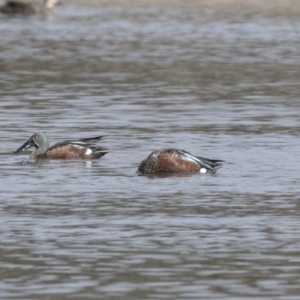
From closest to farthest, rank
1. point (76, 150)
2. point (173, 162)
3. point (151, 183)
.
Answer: point (151, 183), point (173, 162), point (76, 150)

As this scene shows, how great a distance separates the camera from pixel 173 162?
49.7 ft

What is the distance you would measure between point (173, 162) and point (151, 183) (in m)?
0.69

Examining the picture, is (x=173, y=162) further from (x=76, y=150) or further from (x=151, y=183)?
(x=76, y=150)

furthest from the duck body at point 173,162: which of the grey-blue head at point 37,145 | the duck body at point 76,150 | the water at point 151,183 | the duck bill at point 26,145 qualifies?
the duck bill at point 26,145

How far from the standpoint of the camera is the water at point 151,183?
978 cm

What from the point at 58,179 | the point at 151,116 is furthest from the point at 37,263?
the point at 151,116

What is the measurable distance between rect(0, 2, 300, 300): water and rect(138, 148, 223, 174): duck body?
0.58 feet

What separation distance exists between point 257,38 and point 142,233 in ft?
99.0

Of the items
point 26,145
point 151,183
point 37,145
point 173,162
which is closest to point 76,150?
point 37,145

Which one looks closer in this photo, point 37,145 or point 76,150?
point 76,150

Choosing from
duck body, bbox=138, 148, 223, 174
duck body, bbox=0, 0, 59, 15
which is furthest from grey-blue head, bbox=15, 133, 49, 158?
duck body, bbox=0, 0, 59, 15

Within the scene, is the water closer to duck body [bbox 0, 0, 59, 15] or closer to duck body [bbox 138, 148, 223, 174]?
duck body [bbox 138, 148, 223, 174]

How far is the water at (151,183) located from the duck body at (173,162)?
0.58ft

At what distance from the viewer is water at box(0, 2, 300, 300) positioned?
9.78 metres
